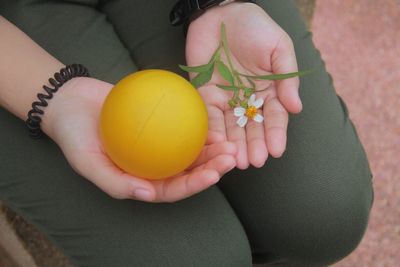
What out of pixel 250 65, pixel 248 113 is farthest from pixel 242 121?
pixel 250 65

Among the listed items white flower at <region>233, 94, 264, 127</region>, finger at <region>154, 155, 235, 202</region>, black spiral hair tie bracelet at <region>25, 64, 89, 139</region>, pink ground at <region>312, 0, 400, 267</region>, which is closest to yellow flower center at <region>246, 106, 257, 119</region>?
white flower at <region>233, 94, 264, 127</region>

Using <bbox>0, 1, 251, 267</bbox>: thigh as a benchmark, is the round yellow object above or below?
above

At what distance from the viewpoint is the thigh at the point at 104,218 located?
820mm

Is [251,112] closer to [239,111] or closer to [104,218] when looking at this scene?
[239,111]

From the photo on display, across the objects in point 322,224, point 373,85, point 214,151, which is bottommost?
point 373,85

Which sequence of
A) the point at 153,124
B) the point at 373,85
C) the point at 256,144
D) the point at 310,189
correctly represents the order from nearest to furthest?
the point at 153,124, the point at 256,144, the point at 310,189, the point at 373,85

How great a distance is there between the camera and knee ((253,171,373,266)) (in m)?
0.90

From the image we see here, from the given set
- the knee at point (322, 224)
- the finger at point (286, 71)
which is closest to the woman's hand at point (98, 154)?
the finger at point (286, 71)

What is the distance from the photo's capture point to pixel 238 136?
2.66 feet

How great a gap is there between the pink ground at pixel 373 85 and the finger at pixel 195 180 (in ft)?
2.40

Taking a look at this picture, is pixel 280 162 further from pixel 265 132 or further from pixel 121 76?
pixel 121 76

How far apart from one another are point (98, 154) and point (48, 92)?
15cm

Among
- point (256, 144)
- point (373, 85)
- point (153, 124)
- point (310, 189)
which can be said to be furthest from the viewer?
point (373, 85)

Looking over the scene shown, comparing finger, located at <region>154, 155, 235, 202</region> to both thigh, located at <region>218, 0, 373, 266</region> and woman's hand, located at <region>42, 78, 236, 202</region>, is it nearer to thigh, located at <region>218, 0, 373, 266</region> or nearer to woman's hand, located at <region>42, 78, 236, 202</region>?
woman's hand, located at <region>42, 78, 236, 202</region>
